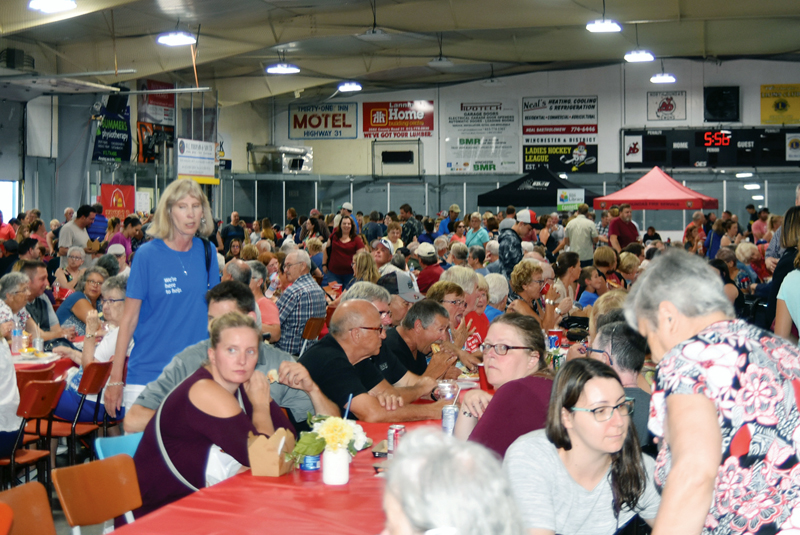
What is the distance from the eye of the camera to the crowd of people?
1716 millimetres

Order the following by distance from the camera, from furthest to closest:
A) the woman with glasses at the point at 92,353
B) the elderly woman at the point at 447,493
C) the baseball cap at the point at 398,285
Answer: the baseball cap at the point at 398,285 → the woman with glasses at the point at 92,353 → the elderly woman at the point at 447,493

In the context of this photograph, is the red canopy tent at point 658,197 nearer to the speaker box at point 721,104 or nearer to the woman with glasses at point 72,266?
the speaker box at point 721,104

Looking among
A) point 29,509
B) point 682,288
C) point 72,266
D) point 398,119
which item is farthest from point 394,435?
point 398,119

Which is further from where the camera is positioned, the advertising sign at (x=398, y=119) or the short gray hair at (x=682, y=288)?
the advertising sign at (x=398, y=119)

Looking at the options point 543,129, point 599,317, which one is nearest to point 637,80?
point 543,129

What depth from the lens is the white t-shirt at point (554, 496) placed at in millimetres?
2184

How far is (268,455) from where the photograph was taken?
2809 millimetres

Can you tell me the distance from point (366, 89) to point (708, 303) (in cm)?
2260

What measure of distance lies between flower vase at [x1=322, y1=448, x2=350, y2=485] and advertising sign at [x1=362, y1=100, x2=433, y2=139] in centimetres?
2140

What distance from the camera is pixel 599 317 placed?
387 centimetres

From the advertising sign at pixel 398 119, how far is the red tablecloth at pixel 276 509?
21.4 m

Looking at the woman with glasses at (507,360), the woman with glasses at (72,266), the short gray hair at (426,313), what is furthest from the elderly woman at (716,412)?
the woman with glasses at (72,266)

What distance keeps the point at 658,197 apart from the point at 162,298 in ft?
38.9

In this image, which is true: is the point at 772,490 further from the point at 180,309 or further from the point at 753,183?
the point at 753,183
